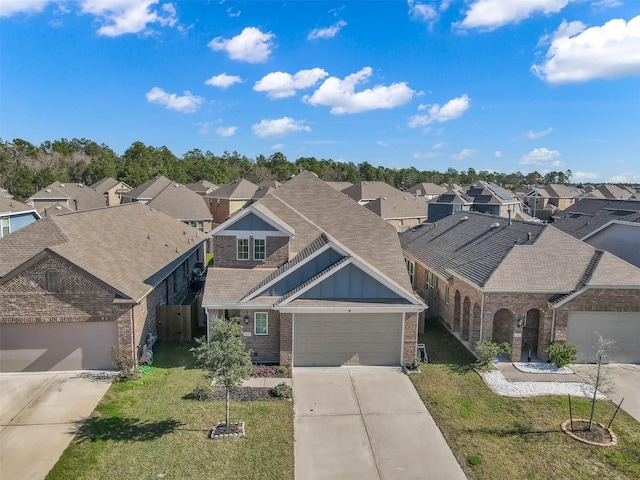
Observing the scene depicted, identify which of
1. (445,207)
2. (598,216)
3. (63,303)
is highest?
(445,207)

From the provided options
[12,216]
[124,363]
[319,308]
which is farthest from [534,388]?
[12,216]

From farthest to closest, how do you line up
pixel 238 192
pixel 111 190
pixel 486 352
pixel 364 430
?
pixel 111 190 < pixel 238 192 < pixel 486 352 < pixel 364 430

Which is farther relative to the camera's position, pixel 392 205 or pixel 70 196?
pixel 392 205

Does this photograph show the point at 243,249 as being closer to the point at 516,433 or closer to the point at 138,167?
the point at 516,433

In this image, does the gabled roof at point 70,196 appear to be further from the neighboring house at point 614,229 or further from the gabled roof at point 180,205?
the neighboring house at point 614,229

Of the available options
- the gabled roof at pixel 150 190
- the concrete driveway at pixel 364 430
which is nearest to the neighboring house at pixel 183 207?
the gabled roof at pixel 150 190

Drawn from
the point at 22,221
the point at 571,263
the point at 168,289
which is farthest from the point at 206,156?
the point at 571,263

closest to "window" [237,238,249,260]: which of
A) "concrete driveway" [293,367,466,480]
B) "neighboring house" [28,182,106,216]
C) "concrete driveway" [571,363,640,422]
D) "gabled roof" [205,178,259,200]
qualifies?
"concrete driveway" [293,367,466,480]
